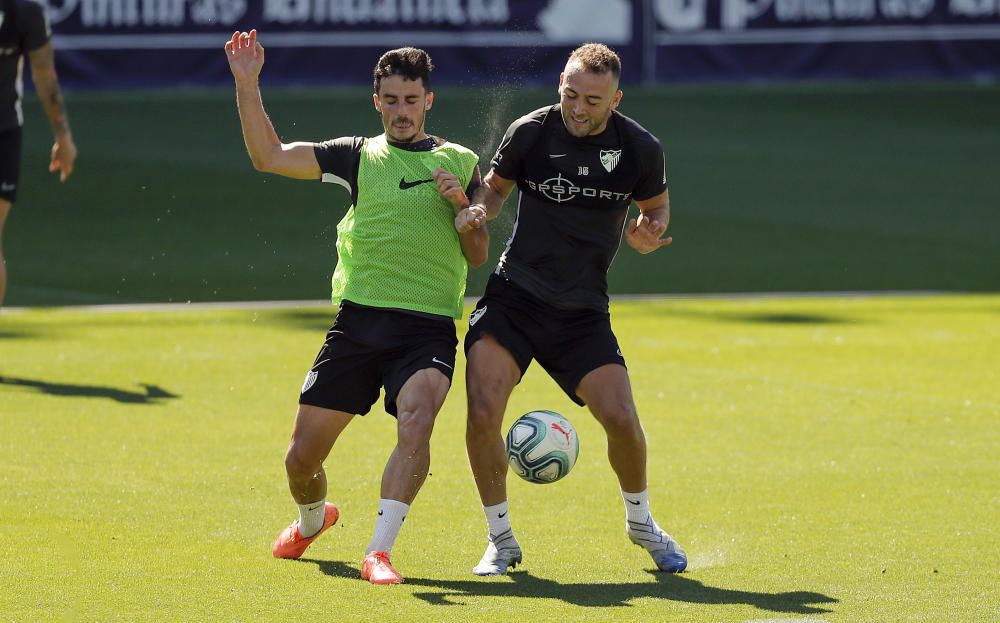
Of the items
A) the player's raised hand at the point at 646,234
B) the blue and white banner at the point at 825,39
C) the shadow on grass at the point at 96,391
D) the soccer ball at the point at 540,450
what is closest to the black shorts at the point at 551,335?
→ the soccer ball at the point at 540,450

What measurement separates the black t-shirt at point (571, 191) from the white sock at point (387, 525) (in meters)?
1.09

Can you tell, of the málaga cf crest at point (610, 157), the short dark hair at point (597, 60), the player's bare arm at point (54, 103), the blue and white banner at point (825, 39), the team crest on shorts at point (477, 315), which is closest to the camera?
the short dark hair at point (597, 60)

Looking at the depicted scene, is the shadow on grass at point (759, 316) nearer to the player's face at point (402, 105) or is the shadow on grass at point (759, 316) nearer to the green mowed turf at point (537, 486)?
the green mowed turf at point (537, 486)

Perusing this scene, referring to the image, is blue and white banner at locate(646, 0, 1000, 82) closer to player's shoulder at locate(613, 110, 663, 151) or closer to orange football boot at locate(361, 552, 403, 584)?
player's shoulder at locate(613, 110, 663, 151)

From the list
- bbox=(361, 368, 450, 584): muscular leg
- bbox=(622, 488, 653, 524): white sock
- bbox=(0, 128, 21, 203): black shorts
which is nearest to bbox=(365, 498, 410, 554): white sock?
bbox=(361, 368, 450, 584): muscular leg

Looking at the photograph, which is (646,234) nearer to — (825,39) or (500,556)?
(500,556)

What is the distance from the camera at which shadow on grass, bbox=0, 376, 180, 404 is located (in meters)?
9.82

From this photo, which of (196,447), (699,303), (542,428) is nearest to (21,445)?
(196,447)

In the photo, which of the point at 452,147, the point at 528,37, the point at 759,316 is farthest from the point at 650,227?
the point at 528,37

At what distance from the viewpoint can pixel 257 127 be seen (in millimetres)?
6496

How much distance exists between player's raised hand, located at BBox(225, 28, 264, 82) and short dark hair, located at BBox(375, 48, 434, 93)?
0.47m

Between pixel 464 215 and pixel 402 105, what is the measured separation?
1.68 feet

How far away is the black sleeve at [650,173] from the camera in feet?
22.3

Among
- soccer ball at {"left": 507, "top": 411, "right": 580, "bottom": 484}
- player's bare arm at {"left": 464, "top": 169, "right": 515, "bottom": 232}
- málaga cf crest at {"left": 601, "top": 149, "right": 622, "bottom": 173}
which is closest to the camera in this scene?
player's bare arm at {"left": 464, "top": 169, "right": 515, "bottom": 232}
